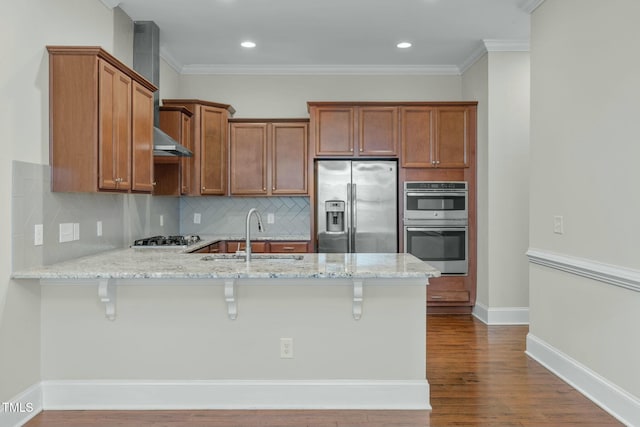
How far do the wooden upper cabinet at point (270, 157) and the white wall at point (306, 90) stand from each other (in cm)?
44

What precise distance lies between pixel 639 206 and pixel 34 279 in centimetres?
347

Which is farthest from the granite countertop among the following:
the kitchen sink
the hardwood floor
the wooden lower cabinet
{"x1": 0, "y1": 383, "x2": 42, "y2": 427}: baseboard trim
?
the wooden lower cabinet

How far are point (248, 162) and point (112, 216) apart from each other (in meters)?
2.03

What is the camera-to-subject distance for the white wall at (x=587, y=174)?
8.96ft

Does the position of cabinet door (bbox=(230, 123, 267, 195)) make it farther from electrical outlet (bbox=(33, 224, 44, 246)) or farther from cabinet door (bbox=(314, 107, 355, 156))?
electrical outlet (bbox=(33, 224, 44, 246))

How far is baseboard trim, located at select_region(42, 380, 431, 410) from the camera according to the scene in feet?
9.55

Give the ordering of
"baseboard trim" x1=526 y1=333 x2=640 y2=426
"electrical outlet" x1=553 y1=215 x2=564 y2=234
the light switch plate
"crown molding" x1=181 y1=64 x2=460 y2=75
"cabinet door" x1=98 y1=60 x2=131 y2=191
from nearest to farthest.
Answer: "baseboard trim" x1=526 y1=333 x2=640 y2=426, "cabinet door" x1=98 y1=60 x2=131 y2=191, the light switch plate, "electrical outlet" x1=553 y1=215 x2=564 y2=234, "crown molding" x1=181 y1=64 x2=460 y2=75

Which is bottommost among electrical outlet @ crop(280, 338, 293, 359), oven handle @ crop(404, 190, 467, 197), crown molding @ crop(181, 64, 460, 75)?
electrical outlet @ crop(280, 338, 293, 359)

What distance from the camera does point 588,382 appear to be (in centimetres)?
312

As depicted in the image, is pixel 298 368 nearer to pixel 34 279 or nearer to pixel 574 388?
pixel 34 279

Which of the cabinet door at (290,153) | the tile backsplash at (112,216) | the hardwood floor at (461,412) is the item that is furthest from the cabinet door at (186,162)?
the hardwood floor at (461,412)

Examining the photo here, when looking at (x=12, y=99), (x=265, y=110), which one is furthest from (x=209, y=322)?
(x=265, y=110)

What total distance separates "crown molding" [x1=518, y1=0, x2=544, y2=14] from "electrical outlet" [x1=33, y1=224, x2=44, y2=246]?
3.99 metres

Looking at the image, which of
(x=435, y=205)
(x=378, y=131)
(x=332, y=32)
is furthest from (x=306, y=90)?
(x=435, y=205)
